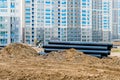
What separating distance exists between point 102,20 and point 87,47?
44.8m

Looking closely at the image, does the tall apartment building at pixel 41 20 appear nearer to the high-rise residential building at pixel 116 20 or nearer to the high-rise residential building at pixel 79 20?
the high-rise residential building at pixel 79 20

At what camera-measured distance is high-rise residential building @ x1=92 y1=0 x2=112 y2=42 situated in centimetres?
5484

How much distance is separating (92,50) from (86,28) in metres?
40.4

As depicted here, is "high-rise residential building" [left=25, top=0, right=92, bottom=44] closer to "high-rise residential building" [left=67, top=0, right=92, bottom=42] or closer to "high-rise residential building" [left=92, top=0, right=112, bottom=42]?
"high-rise residential building" [left=67, top=0, right=92, bottom=42]

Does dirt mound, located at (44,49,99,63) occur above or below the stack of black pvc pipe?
below

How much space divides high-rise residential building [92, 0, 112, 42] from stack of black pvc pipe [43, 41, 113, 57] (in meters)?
43.2

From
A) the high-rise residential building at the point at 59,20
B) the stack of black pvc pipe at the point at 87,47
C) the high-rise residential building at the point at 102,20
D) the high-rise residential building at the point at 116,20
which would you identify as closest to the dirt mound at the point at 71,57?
the stack of black pvc pipe at the point at 87,47

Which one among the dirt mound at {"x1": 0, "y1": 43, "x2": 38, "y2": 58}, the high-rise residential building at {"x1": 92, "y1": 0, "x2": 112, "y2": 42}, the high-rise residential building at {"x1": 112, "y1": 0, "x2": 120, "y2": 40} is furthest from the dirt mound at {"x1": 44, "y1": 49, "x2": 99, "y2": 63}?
the high-rise residential building at {"x1": 112, "y1": 0, "x2": 120, "y2": 40}

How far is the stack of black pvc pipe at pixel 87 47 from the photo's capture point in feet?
35.9

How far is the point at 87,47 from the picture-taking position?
1122 cm

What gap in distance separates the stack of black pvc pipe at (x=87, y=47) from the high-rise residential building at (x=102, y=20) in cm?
4319

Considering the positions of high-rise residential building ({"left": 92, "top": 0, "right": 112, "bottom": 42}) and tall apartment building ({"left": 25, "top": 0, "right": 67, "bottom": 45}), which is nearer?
tall apartment building ({"left": 25, "top": 0, "right": 67, "bottom": 45})

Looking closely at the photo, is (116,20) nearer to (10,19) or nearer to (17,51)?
(10,19)

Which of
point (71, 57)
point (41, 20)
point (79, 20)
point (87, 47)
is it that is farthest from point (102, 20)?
point (71, 57)
